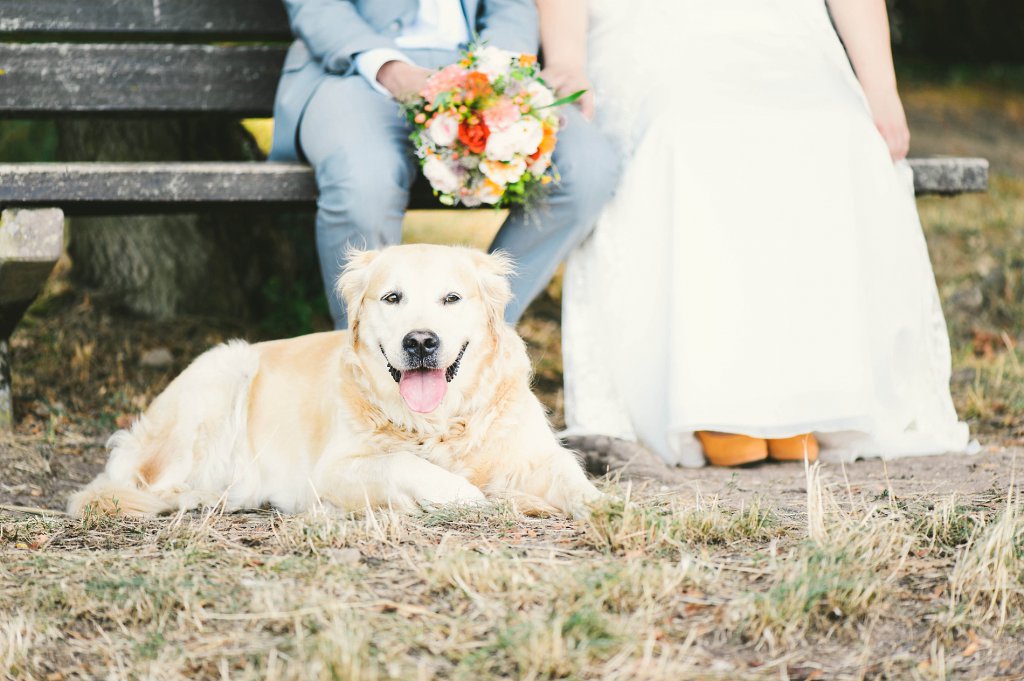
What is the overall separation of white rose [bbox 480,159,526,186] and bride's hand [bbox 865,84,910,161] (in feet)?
4.72

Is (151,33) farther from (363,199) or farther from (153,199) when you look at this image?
(363,199)

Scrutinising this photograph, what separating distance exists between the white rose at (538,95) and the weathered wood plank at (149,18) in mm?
1479

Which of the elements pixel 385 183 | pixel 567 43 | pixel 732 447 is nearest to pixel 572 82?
pixel 567 43

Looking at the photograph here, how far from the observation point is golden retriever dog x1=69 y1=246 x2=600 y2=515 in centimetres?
320

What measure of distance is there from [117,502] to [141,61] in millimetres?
2133

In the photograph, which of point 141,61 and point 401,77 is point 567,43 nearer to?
point 401,77

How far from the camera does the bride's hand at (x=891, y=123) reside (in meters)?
4.28

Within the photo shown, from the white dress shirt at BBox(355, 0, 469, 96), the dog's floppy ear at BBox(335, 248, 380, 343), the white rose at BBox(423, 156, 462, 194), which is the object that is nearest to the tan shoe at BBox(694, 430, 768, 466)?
A: the white rose at BBox(423, 156, 462, 194)

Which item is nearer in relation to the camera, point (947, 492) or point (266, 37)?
point (947, 492)

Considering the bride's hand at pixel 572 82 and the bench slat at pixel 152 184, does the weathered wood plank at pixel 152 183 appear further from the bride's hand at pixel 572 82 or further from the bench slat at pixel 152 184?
the bride's hand at pixel 572 82

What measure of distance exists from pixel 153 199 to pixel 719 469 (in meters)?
2.11

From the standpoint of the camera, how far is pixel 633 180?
4035 mm

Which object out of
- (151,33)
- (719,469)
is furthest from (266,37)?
(719,469)

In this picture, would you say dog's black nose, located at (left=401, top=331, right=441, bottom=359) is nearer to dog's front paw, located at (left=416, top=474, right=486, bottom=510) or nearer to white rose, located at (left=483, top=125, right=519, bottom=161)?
dog's front paw, located at (left=416, top=474, right=486, bottom=510)
